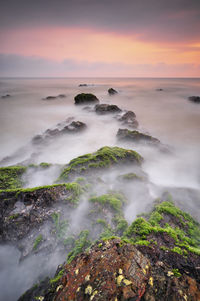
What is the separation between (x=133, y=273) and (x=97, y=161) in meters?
5.13

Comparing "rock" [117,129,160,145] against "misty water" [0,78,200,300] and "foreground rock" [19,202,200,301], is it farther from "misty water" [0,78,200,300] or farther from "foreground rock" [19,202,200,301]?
"foreground rock" [19,202,200,301]

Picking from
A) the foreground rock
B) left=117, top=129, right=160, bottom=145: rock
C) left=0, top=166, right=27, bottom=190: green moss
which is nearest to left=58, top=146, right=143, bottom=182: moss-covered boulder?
left=0, top=166, right=27, bottom=190: green moss

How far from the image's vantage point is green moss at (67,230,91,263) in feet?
12.2

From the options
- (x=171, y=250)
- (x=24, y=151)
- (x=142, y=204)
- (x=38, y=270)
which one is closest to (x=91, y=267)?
(x=171, y=250)

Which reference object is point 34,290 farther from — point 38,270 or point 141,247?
point 141,247

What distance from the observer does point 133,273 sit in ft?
8.27

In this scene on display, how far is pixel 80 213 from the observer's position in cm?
484

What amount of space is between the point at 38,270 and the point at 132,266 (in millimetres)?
2720

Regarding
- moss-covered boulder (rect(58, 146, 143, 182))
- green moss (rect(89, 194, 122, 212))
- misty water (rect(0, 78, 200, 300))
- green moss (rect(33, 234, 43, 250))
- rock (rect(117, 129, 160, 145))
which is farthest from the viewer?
rock (rect(117, 129, 160, 145))

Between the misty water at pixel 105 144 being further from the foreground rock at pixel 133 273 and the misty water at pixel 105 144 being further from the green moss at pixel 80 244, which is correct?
the foreground rock at pixel 133 273

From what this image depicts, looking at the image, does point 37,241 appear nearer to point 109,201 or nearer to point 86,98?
point 109,201

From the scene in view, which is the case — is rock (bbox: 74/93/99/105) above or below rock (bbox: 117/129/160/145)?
above

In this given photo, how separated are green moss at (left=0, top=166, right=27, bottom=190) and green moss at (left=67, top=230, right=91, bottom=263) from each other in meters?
3.36

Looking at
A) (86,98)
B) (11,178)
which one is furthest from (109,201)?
(86,98)
